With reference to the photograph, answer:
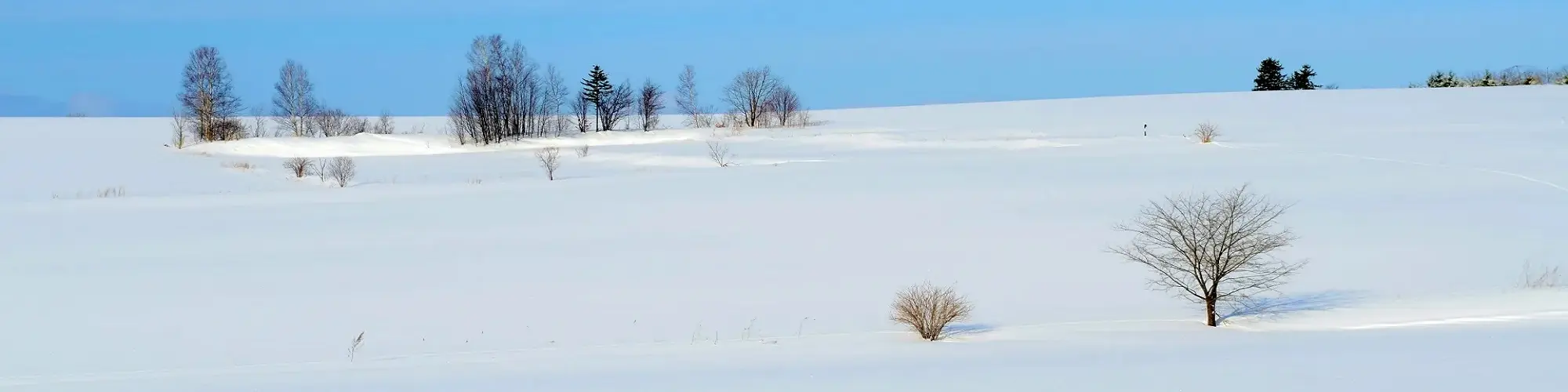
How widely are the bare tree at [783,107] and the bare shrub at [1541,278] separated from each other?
142 feet

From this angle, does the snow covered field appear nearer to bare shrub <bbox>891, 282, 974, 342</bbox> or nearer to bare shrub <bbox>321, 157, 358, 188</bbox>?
bare shrub <bbox>891, 282, 974, 342</bbox>

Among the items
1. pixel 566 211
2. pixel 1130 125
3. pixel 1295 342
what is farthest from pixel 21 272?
pixel 1130 125

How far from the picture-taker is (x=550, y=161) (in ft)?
109

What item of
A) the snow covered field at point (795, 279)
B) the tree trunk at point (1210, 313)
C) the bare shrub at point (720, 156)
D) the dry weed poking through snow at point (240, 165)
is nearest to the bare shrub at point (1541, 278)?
the snow covered field at point (795, 279)

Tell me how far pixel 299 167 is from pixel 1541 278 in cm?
3272

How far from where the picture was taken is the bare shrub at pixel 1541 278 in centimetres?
1247

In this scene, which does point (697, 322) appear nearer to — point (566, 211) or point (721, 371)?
point (721, 371)

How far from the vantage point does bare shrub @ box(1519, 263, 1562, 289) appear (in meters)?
12.5

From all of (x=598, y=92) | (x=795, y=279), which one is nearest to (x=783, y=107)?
(x=598, y=92)

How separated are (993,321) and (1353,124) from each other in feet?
108

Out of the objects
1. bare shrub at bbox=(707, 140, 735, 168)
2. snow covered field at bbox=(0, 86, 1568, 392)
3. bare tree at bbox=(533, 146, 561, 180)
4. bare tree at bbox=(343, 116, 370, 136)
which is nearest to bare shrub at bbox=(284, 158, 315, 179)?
snow covered field at bbox=(0, 86, 1568, 392)

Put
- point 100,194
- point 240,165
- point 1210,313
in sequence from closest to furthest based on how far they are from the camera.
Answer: point 1210,313, point 100,194, point 240,165

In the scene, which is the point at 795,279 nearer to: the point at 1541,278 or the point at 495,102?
the point at 1541,278

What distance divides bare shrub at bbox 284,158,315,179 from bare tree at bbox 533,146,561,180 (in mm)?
7325
